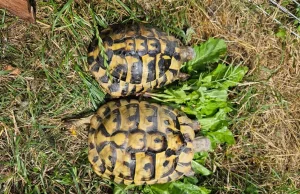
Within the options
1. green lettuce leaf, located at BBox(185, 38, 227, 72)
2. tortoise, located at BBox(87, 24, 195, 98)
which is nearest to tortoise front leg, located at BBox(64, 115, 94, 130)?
tortoise, located at BBox(87, 24, 195, 98)

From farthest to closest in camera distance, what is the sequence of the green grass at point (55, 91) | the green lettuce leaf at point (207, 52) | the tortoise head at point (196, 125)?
1. the green lettuce leaf at point (207, 52)
2. the tortoise head at point (196, 125)
3. the green grass at point (55, 91)

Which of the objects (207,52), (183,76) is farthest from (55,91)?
(207,52)

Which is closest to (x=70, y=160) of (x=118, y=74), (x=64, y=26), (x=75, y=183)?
(x=75, y=183)

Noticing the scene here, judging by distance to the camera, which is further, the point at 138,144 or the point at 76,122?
the point at 76,122

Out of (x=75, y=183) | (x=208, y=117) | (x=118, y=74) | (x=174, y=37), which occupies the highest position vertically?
(x=174, y=37)

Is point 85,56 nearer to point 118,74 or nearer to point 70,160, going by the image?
point 118,74

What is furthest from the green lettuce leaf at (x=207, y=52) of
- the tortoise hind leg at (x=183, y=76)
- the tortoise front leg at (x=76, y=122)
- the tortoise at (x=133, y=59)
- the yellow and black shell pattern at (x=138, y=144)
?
the tortoise front leg at (x=76, y=122)

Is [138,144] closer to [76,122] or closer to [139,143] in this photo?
[139,143]

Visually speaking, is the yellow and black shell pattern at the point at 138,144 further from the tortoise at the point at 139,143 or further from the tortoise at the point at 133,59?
the tortoise at the point at 133,59
